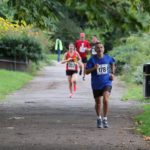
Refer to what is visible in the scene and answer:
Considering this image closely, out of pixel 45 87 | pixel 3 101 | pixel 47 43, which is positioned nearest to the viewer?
pixel 3 101

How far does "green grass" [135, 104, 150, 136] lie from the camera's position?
12.8 m

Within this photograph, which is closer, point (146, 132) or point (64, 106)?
point (146, 132)

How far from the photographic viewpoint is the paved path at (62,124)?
10.9 meters

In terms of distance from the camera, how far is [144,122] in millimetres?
14180

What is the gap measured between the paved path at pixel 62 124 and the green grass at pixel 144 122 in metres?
0.20

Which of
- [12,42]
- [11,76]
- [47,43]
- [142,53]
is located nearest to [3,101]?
[11,76]

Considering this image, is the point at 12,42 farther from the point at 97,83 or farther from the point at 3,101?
the point at 97,83

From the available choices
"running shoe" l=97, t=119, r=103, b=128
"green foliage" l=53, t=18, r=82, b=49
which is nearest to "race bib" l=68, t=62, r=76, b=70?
"running shoe" l=97, t=119, r=103, b=128

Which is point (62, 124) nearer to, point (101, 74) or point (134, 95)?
point (101, 74)

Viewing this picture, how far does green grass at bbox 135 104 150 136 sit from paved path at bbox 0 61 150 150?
20cm

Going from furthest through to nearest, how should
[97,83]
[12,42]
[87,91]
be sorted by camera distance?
[12,42] < [87,91] < [97,83]

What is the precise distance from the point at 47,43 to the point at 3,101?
26.0 metres

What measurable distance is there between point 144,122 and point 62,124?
186 centimetres

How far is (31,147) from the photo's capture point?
10.5m
